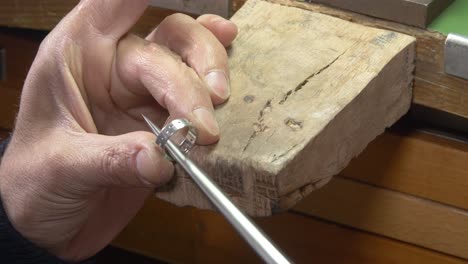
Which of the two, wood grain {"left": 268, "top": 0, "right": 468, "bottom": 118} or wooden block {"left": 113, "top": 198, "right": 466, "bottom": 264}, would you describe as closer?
wood grain {"left": 268, "top": 0, "right": 468, "bottom": 118}

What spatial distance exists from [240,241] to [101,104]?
416 mm

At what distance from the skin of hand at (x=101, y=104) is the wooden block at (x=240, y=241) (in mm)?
293

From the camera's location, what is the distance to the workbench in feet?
3.24

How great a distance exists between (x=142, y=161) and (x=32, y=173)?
256mm

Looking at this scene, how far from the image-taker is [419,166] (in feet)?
3.58

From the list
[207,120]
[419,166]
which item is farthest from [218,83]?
[419,166]

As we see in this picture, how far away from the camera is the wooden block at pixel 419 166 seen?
106 centimetres

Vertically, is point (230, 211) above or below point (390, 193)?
above

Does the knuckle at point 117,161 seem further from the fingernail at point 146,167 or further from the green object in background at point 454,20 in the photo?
the green object in background at point 454,20

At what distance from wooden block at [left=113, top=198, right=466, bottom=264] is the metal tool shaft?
44cm

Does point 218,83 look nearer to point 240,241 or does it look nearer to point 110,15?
point 110,15

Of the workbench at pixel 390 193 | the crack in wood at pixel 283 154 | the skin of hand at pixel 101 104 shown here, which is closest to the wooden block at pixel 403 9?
the workbench at pixel 390 193

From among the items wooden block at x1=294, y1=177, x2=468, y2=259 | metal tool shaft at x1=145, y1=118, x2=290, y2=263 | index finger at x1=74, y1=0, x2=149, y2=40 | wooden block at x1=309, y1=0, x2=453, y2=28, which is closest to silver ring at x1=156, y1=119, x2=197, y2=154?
metal tool shaft at x1=145, y1=118, x2=290, y2=263

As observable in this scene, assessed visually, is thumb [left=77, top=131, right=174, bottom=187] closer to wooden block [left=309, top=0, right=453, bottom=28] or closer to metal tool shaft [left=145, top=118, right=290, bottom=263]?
metal tool shaft [left=145, top=118, right=290, bottom=263]
